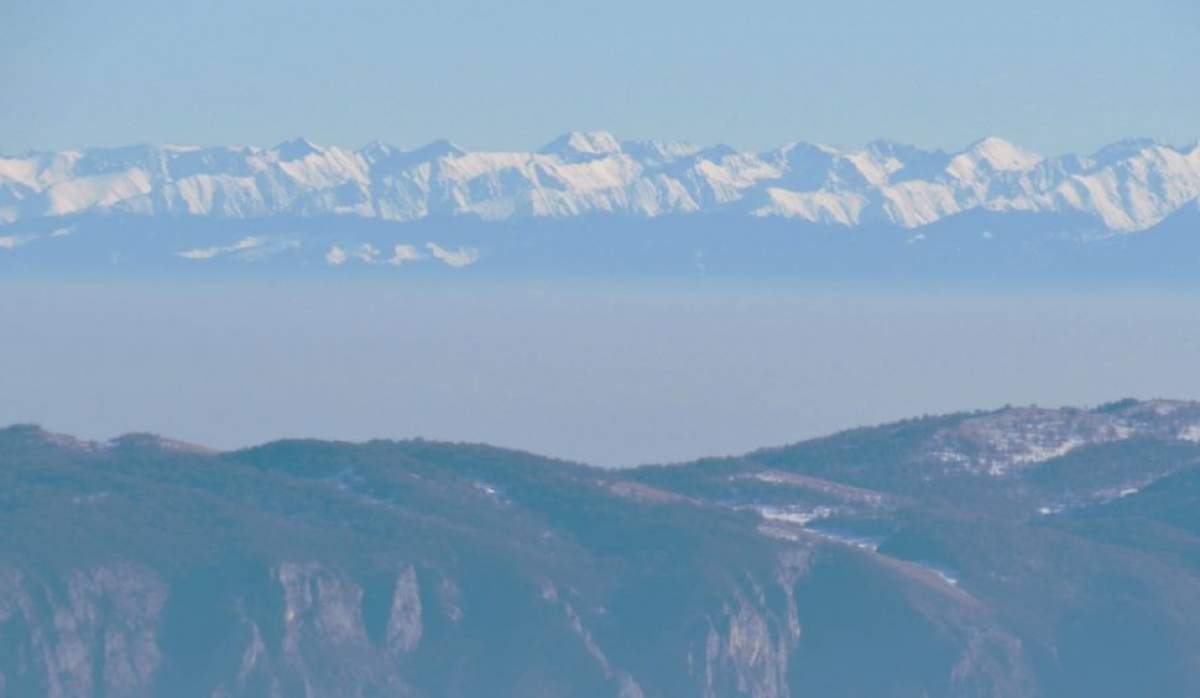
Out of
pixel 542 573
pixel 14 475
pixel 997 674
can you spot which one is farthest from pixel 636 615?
pixel 14 475

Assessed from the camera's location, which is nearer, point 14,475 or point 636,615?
point 636,615

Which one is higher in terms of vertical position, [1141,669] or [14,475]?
[14,475]

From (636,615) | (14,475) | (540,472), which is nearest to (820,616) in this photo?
(636,615)

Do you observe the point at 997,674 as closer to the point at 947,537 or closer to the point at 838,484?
the point at 947,537

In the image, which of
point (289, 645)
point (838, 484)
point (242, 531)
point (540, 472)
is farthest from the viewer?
point (838, 484)

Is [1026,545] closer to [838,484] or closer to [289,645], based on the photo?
[838,484]

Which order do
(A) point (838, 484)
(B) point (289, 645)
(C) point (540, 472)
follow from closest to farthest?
(B) point (289, 645) → (C) point (540, 472) → (A) point (838, 484)
